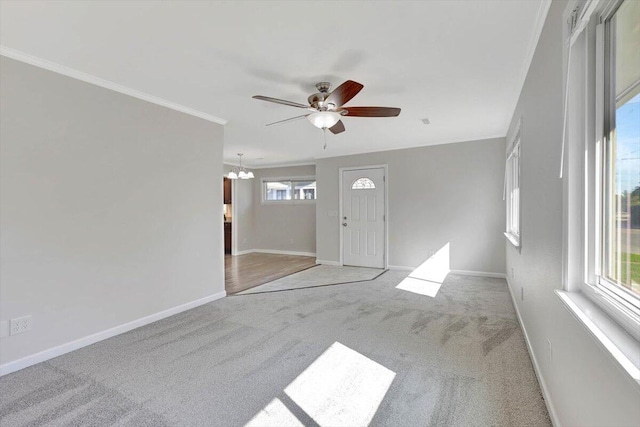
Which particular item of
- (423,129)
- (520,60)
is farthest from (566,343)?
(423,129)

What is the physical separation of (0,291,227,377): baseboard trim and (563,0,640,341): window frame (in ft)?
11.3

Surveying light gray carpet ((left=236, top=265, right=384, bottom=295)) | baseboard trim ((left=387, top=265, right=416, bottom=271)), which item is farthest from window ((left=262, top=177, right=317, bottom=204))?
baseboard trim ((left=387, top=265, right=416, bottom=271))

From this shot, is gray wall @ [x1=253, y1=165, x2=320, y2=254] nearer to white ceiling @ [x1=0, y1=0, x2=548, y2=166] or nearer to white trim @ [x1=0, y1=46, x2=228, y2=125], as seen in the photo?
white trim @ [x1=0, y1=46, x2=228, y2=125]

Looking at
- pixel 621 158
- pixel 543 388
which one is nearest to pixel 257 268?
pixel 543 388

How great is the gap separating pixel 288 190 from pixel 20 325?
5.87 meters

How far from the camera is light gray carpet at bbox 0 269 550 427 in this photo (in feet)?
5.68

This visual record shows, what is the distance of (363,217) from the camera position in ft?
19.8

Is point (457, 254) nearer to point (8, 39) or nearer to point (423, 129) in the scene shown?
point (423, 129)

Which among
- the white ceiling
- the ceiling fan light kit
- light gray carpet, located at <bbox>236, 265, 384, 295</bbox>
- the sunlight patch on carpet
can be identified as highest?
the white ceiling

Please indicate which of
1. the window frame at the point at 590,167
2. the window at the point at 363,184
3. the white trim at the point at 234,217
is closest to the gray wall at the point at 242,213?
the white trim at the point at 234,217

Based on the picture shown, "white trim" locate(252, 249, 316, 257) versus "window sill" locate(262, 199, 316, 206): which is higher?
"window sill" locate(262, 199, 316, 206)

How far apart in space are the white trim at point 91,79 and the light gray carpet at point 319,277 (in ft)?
8.12

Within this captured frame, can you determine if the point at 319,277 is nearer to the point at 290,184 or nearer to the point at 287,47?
the point at 290,184

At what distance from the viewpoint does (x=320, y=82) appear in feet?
8.89
